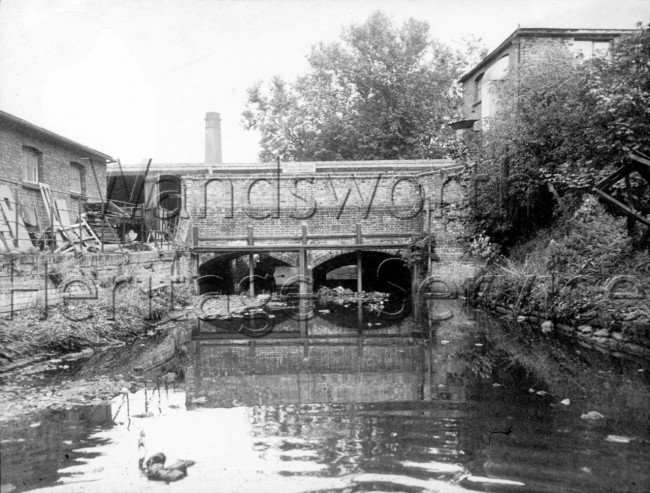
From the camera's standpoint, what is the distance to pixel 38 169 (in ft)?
49.7

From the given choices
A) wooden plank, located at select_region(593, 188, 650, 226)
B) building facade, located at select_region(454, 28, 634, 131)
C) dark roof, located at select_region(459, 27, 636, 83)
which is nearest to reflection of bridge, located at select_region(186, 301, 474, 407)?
wooden plank, located at select_region(593, 188, 650, 226)

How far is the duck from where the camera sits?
3428mm

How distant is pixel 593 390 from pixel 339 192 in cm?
1187

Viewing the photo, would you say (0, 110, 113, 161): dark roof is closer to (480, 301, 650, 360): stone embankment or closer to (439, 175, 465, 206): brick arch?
(439, 175, 465, 206): brick arch

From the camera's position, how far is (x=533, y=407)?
4898 millimetres

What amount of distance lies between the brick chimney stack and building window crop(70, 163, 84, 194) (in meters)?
10.9

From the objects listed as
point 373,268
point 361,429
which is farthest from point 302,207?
point 361,429

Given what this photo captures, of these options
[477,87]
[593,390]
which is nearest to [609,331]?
[593,390]

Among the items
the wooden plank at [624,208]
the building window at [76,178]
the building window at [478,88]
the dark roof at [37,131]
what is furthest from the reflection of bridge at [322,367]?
the building window at [478,88]

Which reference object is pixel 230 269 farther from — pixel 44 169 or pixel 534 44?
pixel 534 44

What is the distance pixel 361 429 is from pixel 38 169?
45.7 feet

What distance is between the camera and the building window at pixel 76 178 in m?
17.1

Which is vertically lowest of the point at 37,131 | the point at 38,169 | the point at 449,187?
the point at 449,187

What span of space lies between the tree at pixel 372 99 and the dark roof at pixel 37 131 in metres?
11.5
